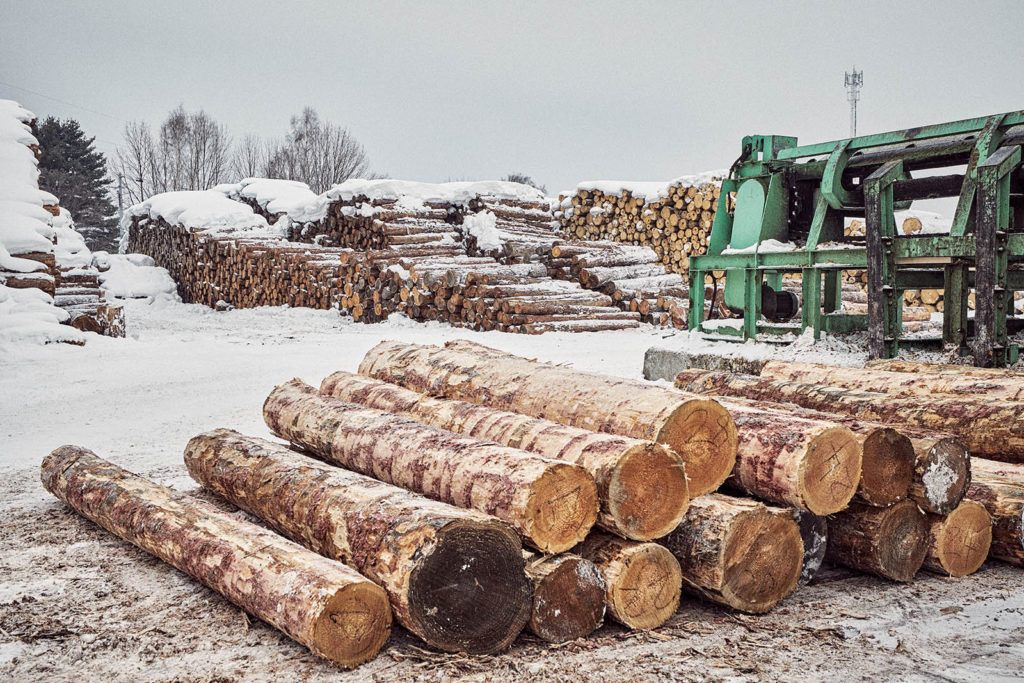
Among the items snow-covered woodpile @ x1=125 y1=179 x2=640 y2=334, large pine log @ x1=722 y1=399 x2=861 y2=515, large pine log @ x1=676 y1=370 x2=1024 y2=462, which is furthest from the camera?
snow-covered woodpile @ x1=125 y1=179 x2=640 y2=334

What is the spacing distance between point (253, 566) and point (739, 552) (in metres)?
1.99

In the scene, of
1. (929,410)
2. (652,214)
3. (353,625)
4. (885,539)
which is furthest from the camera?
(652,214)

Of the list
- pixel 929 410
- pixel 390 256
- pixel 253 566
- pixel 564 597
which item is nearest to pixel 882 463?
pixel 929 410

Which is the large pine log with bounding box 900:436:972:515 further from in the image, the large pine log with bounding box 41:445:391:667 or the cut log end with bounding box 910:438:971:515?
the large pine log with bounding box 41:445:391:667

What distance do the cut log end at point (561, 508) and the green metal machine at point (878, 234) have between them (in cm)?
478

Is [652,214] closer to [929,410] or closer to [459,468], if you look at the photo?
[929,410]

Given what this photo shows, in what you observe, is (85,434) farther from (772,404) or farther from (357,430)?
(772,404)

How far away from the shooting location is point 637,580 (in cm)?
327

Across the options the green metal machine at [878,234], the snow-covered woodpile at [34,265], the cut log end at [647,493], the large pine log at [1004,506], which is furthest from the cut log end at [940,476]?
the snow-covered woodpile at [34,265]

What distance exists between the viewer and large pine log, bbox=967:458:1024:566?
13.0 ft

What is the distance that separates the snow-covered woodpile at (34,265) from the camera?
1069 cm

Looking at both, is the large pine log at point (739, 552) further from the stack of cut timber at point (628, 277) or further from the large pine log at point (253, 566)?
the stack of cut timber at point (628, 277)

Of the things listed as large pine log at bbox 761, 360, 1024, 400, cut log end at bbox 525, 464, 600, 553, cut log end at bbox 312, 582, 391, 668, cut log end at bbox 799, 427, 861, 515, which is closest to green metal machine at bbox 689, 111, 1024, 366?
large pine log at bbox 761, 360, 1024, 400

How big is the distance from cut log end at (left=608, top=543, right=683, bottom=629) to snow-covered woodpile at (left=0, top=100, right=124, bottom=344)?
9.70 metres
